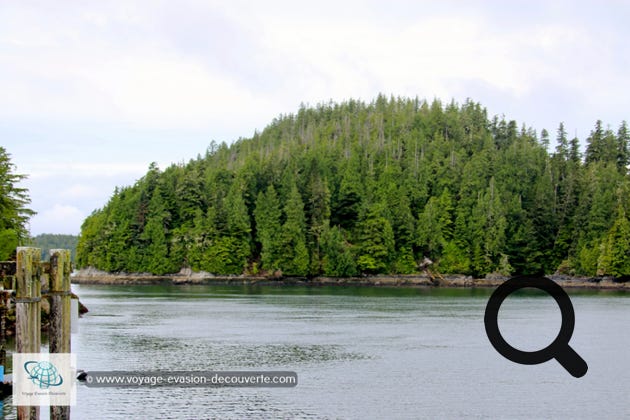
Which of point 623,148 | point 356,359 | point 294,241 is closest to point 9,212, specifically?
point 356,359

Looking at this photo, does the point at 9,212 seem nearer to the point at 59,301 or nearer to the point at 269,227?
the point at 59,301

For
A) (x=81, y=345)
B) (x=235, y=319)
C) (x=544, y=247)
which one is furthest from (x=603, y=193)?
(x=81, y=345)

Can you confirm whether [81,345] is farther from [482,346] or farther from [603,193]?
[603,193]

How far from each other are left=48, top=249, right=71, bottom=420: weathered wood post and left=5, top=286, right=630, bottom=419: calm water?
9937mm

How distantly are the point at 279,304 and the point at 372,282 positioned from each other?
190ft

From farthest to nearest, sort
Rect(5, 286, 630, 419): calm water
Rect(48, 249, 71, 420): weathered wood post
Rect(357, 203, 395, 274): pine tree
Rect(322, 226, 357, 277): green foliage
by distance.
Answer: Rect(357, 203, 395, 274): pine tree → Rect(322, 226, 357, 277): green foliage → Rect(5, 286, 630, 419): calm water → Rect(48, 249, 71, 420): weathered wood post

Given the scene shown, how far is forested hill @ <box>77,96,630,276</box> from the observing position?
503 feet

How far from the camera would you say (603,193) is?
518ft

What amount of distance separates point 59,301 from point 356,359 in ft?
95.9

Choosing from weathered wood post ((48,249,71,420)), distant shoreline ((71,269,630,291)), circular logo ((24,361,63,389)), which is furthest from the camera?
distant shoreline ((71,269,630,291))

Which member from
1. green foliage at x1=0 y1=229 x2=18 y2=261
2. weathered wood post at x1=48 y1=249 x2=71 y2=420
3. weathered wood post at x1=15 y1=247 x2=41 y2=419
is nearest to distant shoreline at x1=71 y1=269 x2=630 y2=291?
green foliage at x1=0 y1=229 x2=18 y2=261

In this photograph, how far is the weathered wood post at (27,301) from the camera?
75.1ft

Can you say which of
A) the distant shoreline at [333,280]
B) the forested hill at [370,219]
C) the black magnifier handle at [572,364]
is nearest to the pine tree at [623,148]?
the forested hill at [370,219]

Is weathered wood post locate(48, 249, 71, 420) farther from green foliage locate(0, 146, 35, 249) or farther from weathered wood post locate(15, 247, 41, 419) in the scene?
green foliage locate(0, 146, 35, 249)
